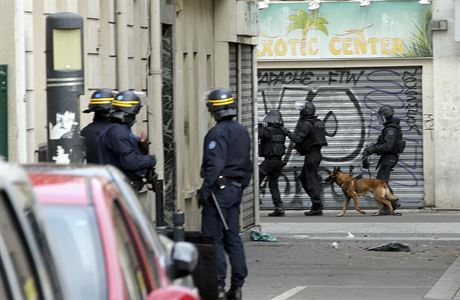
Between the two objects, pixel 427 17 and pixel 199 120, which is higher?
pixel 427 17

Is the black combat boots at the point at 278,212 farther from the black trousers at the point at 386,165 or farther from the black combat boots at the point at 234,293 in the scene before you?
the black combat boots at the point at 234,293

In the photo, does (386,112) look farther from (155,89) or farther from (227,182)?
(227,182)

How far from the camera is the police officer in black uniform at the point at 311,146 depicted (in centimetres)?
2453

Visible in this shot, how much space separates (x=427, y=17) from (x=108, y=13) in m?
12.4

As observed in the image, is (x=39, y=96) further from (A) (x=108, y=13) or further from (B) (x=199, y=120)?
(B) (x=199, y=120)

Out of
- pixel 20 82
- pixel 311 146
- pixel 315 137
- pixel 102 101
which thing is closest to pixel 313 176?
pixel 311 146

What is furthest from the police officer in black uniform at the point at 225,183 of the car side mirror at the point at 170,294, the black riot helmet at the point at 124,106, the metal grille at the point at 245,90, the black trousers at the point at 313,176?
the black trousers at the point at 313,176

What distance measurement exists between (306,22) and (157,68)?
10.9 m

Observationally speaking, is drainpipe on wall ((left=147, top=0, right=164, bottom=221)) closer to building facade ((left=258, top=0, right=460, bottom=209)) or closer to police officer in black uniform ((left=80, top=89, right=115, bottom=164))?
police officer in black uniform ((left=80, top=89, right=115, bottom=164))

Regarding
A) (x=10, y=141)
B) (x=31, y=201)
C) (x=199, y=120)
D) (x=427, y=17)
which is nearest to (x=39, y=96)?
(x=10, y=141)

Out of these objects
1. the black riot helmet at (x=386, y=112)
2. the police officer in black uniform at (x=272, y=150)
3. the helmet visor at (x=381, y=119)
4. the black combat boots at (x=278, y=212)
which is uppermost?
the black riot helmet at (x=386, y=112)

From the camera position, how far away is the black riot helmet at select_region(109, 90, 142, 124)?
11.4 meters

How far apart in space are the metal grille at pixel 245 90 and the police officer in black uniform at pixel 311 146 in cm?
377

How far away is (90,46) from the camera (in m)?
13.9
